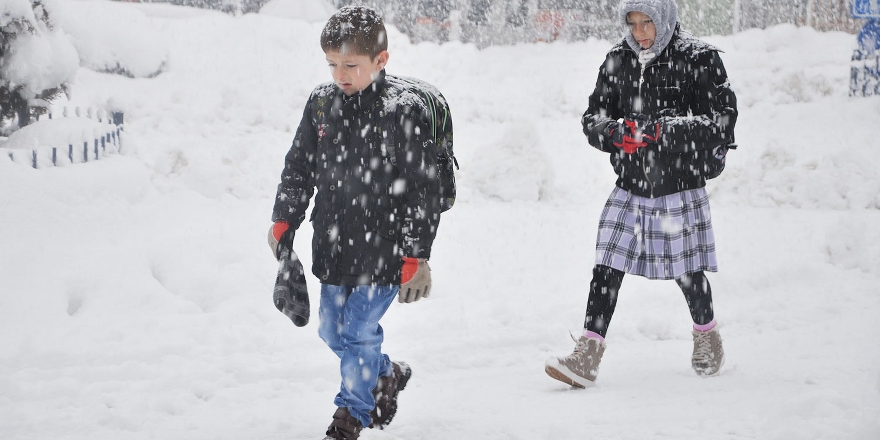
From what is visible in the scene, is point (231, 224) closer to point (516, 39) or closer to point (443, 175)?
point (443, 175)

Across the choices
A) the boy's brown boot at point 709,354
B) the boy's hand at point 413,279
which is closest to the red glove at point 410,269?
the boy's hand at point 413,279

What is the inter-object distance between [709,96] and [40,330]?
3.89 m

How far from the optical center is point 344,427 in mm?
2977

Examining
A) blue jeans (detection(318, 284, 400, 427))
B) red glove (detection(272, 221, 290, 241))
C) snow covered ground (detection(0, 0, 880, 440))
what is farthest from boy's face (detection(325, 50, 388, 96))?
snow covered ground (detection(0, 0, 880, 440))

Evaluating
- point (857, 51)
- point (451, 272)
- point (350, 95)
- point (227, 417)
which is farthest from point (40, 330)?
point (857, 51)

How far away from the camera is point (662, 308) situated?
5.50 metres

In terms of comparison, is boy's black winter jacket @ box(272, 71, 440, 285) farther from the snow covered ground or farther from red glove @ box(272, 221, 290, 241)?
the snow covered ground

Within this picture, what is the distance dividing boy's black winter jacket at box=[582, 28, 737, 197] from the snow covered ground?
3.50ft

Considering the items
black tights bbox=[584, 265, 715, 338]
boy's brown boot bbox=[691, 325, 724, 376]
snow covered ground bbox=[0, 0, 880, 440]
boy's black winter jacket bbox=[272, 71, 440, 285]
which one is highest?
boy's black winter jacket bbox=[272, 71, 440, 285]

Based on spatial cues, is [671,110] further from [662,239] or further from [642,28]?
[662,239]

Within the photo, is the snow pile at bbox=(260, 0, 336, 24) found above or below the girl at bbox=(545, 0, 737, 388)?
above

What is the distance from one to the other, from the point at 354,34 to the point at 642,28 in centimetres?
158

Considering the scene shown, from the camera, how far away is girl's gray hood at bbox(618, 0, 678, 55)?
12.0ft

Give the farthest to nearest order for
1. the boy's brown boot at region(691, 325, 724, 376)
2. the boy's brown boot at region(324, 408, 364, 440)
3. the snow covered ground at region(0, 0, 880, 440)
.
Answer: the boy's brown boot at region(691, 325, 724, 376), the snow covered ground at region(0, 0, 880, 440), the boy's brown boot at region(324, 408, 364, 440)
